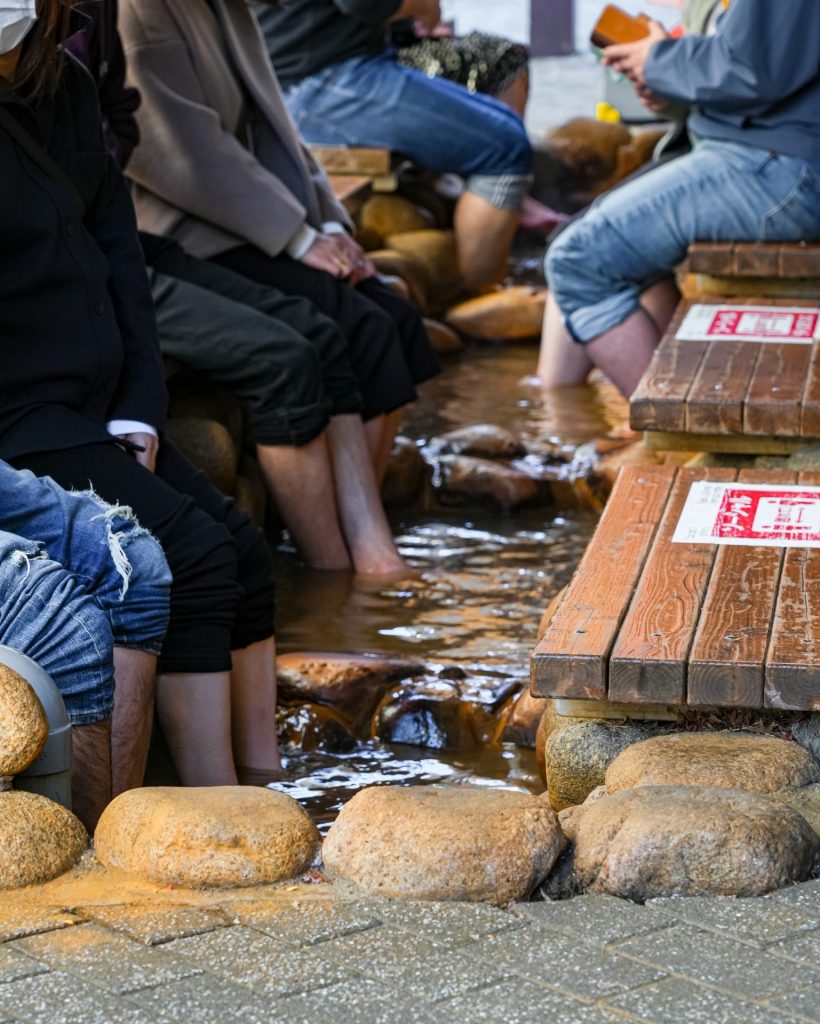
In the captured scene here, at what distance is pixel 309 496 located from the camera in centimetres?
460

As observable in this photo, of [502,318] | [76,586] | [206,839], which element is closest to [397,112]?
[502,318]

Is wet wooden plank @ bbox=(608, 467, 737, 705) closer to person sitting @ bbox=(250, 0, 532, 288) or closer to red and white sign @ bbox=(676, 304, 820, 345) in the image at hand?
red and white sign @ bbox=(676, 304, 820, 345)

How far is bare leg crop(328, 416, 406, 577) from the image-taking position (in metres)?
4.68

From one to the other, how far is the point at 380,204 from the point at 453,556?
10.5 feet

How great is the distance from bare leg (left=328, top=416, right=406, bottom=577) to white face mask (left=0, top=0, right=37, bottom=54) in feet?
6.23

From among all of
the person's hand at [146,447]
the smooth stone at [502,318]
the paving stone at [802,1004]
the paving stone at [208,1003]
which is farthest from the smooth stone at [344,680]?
the smooth stone at [502,318]

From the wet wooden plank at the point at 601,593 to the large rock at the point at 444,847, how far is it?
0.28m

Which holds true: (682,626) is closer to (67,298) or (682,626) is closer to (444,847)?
(444,847)

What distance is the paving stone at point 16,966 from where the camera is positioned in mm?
1956

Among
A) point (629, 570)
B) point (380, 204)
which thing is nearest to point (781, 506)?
point (629, 570)

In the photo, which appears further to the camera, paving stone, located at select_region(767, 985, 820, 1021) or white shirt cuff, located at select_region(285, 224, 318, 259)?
white shirt cuff, located at select_region(285, 224, 318, 259)

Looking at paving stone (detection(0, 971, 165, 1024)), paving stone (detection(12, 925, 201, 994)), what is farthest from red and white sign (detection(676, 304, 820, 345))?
paving stone (detection(0, 971, 165, 1024))

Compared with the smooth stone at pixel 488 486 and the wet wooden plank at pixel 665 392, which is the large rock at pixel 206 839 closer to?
the wet wooden plank at pixel 665 392

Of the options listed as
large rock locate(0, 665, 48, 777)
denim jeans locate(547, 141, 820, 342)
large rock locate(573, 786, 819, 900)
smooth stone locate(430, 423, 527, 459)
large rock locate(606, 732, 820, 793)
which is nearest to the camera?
large rock locate(573, 786, 819, 900)
